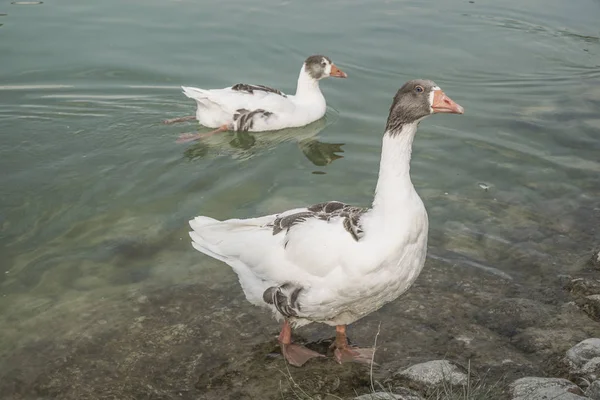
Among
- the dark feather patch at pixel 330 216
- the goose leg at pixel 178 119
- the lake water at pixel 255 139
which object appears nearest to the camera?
the dark feather patch at pixel 330 216

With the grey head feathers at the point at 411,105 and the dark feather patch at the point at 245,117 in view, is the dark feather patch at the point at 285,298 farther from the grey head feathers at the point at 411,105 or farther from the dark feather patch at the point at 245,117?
the dark feather patch at the point at 245,117

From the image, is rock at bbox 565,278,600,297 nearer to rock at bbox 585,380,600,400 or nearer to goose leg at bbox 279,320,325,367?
rock at bbox 585,380,600,400

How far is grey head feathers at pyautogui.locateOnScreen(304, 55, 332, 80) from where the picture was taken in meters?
12.4

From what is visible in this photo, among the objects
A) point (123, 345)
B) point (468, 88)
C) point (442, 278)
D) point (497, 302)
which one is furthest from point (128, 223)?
point (468, 88)

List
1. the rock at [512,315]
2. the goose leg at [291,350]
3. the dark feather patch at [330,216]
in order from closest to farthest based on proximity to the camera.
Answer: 1. the dark feather patch at [330,216]
2. the goose leg at [291,350]
3. the rock at [512,315]

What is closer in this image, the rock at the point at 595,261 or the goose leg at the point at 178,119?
the rock at the point at 595,261

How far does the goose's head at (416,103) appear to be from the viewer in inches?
245

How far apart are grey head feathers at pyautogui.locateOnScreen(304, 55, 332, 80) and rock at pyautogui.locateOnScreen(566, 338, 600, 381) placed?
23.3ft

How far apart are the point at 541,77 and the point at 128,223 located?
8417mm

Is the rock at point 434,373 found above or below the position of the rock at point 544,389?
below

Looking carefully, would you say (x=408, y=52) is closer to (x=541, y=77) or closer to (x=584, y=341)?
(x=541, y=77)

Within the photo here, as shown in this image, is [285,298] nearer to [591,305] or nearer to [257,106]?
[591,305]

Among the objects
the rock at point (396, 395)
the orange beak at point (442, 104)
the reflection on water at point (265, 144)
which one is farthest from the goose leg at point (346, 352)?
the reflection on water at point (265, 144)

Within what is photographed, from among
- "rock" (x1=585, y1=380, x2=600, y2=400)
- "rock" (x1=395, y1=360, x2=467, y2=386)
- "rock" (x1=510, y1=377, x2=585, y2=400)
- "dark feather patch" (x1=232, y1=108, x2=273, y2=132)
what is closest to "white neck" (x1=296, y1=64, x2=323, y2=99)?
"dark feather patch" (x1=232, y1=108, x2=273, y2=132)
